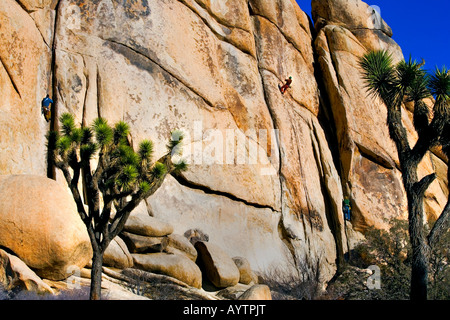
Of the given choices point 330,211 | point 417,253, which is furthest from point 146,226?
point 330,211

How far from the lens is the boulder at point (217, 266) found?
14.6 metres

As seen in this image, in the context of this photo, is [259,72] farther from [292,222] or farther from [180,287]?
[180,287]

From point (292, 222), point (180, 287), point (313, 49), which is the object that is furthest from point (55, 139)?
point (313, 49)

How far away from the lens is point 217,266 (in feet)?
48.0

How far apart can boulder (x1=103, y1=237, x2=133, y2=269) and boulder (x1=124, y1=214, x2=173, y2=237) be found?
86 centimetres

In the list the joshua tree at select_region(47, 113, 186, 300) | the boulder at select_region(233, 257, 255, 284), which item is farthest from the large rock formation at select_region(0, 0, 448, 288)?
the joshua tree at select_region(47, 113, 186, 300)

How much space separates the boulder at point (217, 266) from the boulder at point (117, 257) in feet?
7.93

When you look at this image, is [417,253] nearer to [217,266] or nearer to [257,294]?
[257,294]

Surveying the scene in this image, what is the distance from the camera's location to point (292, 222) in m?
19.5

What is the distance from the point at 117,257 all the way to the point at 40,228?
2266mm

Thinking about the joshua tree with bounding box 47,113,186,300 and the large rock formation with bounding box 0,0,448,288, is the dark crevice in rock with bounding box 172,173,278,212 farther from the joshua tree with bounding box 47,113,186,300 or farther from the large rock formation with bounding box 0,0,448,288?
the joshua tree with bounding box 47,113,186,300

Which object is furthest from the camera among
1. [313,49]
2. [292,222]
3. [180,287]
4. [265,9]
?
[313,49]

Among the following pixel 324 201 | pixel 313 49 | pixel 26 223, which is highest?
pixel 313 49

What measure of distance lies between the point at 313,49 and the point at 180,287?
1513cm
